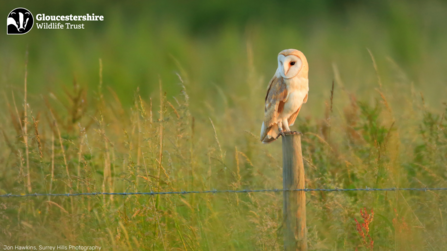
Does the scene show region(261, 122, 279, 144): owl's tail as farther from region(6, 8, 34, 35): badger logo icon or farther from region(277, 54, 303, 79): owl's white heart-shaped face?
region(6, 8, 34, 35): badger logo icon

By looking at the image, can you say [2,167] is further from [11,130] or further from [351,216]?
[351,216]

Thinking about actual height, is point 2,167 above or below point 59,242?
above

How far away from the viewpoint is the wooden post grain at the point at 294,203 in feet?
7.68

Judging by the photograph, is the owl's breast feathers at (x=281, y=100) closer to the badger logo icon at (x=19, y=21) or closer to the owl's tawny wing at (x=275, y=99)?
the owl's tawny wing at (x=275, y=99)

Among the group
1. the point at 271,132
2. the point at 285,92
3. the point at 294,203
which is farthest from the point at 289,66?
the point at 294,203

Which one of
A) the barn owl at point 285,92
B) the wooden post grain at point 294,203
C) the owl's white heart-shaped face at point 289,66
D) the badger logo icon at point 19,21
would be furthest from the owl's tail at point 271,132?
the badger logo icon at point 19,21

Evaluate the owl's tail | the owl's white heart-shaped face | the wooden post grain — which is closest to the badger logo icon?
the owl's tail

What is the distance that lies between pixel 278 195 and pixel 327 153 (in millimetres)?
642

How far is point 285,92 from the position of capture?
287 centimetres

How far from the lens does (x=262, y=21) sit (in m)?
13.1

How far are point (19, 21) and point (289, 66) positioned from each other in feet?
→ 16.0

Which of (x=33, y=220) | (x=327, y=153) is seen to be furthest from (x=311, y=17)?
(x=33, y=220)

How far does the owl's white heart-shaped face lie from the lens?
2.76 meters

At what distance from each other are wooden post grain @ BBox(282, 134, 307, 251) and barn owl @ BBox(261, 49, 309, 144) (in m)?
0.60
